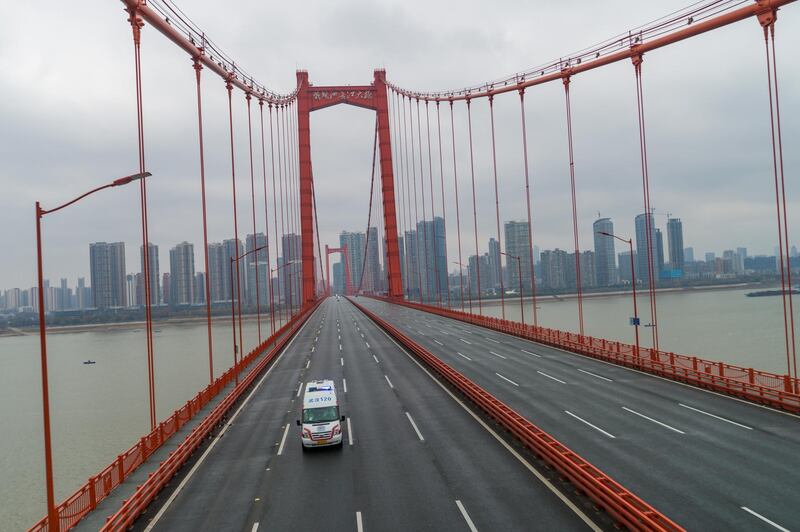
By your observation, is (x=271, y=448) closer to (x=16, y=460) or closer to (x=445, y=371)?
(x=445, y=371)

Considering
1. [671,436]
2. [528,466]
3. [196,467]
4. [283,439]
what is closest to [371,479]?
[528,466]

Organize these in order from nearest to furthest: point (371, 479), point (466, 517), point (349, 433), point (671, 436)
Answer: point (466, 517), point (371, 479), point (671, 436), point (349, 433)

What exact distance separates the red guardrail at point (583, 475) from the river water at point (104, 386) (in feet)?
73.7

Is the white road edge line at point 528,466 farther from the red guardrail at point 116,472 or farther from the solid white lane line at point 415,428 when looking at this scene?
the red guardrail at point 116,472

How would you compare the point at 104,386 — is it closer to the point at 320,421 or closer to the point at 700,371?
the point at 320,421

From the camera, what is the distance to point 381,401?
2780cm

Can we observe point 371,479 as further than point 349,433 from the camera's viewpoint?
No

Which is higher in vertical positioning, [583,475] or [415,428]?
[583,475]

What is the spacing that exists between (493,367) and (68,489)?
25.8 metres

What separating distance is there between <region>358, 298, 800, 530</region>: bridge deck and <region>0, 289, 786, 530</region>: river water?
24.5 m

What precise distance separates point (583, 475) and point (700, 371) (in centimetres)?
1756

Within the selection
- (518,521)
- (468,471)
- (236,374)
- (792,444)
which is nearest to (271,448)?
(468,471)

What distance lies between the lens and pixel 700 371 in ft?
93.6

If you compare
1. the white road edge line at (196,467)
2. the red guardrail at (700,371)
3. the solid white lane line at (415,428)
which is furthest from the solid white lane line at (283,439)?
the red guardrail at (700,371)
